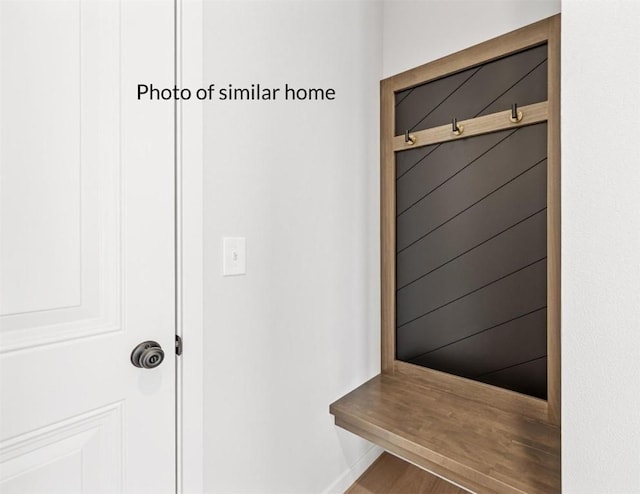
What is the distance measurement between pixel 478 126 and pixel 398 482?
1.65 meters

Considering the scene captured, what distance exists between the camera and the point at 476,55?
1.48 metres

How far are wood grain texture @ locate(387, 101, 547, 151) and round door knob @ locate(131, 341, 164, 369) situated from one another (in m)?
1.40

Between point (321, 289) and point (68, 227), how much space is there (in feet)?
2.92

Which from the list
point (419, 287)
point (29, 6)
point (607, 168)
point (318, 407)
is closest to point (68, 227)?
point (29, 6)

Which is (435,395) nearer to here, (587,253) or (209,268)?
(587,253)

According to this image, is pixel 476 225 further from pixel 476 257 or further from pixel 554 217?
pixel 554 217

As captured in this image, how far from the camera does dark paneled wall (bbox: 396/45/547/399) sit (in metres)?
1.36

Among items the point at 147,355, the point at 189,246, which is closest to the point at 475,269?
the point at 189,246

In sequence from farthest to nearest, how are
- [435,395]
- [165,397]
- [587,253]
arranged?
[435,395], [165,397], [587,253]

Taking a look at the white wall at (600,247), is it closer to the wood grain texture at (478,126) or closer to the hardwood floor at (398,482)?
the wood grain texture at (478,126)

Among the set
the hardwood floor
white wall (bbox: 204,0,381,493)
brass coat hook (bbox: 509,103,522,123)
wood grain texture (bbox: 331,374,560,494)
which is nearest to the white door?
white wall (bbox: 204,0,381,493)

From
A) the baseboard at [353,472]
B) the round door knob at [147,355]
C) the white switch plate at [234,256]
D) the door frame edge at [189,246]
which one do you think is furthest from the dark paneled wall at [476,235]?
the round door knob at [147,355]

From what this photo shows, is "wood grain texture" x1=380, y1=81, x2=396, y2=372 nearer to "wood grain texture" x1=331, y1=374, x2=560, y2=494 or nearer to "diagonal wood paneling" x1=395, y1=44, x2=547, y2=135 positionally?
"diagonal wood paneling" x1=395, y1=44, x2=547, y2=135

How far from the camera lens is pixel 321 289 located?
1.41m
